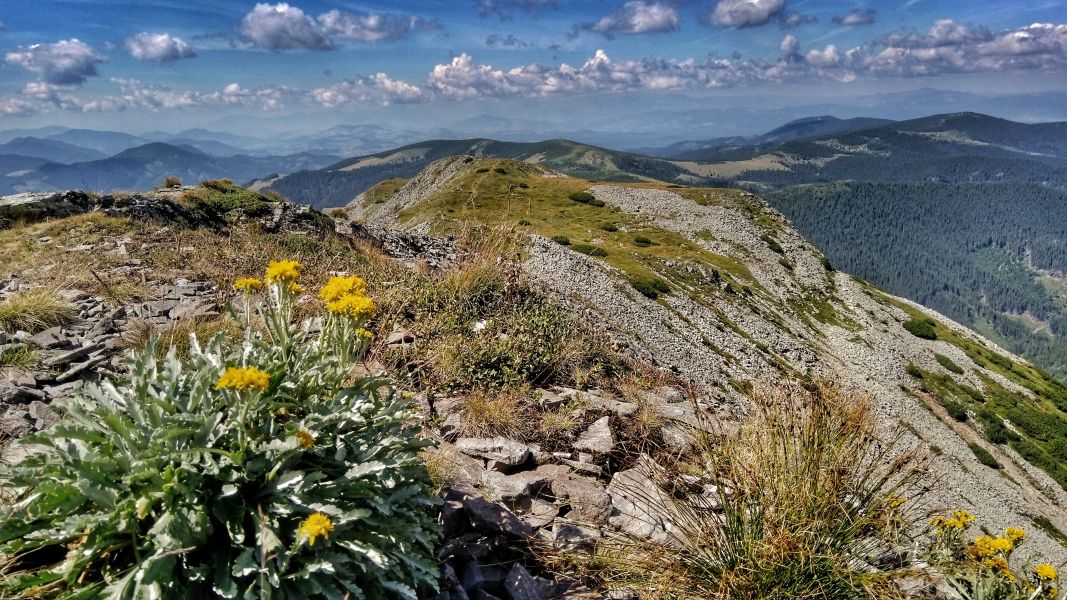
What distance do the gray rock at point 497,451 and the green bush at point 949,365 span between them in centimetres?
7549

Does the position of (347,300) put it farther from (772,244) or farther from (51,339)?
(772,244)

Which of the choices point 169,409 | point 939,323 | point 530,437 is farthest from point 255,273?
point 939,323

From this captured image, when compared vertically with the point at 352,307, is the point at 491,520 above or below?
below

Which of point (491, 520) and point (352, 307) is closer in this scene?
point (352, 307)

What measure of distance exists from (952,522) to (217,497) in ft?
18.8

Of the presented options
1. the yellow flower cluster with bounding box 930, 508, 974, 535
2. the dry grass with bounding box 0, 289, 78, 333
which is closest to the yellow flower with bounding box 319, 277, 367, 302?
the yellow flower cluster with bounding box 930, 508, 974, 535

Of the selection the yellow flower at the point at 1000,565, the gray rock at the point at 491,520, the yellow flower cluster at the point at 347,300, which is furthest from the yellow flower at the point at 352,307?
the yellow flower at the point at 1000,565

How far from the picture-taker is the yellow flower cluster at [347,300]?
133 inches

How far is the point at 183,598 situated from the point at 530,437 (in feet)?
13.2

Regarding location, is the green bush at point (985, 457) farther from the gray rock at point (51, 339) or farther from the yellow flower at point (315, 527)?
the gray rock at point (51, 339)

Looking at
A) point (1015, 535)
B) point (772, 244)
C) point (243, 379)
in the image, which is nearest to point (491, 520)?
point (243, 379)

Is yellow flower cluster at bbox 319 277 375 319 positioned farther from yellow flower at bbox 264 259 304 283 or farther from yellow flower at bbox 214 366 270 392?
yellow flower at bbox 214 366 270 392

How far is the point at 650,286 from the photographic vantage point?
141 ft

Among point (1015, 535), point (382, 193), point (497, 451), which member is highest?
point (497, 451)
